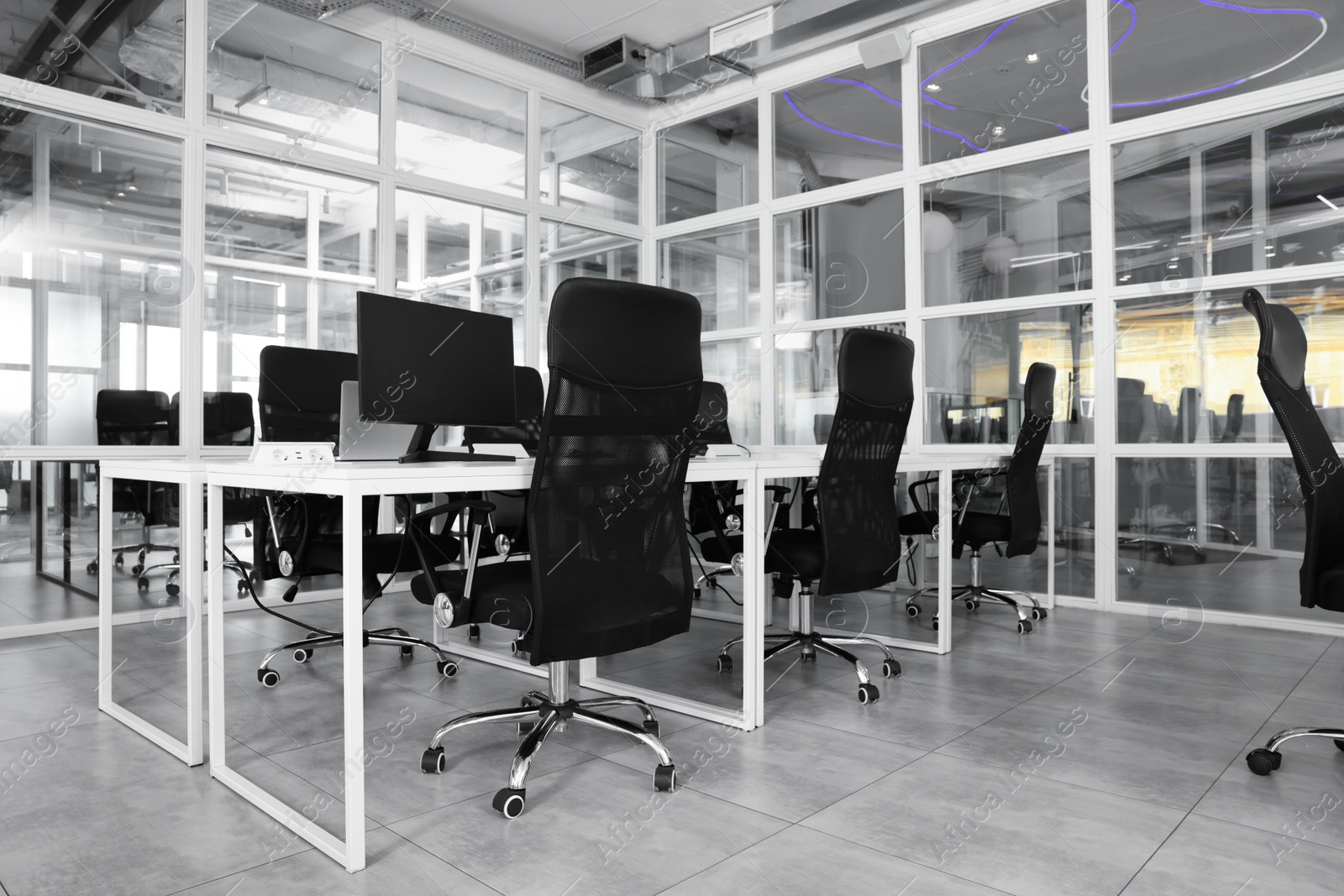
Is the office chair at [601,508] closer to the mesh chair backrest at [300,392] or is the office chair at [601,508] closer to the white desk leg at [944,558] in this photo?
the mesh chair backrest at [300,392]

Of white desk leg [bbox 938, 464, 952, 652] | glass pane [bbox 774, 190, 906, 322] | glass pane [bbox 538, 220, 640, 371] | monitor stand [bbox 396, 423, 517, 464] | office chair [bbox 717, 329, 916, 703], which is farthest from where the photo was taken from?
glass pane [bbox 538, 220, 640, 371]

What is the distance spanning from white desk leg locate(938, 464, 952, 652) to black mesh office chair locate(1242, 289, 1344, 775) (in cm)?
138

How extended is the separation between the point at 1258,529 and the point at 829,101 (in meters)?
3.80

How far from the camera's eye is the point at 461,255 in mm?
5773

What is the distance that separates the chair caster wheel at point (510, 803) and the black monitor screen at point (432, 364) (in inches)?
46.8

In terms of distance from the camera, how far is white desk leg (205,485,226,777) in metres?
2.14

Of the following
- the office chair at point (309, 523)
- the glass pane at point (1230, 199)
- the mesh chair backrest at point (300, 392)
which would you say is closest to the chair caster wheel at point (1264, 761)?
the office chair at point (309, 523)

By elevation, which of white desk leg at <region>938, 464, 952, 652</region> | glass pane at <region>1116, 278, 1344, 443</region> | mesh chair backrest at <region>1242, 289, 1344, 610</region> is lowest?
white desk leg at <region>938, 464, 952, 652</region>

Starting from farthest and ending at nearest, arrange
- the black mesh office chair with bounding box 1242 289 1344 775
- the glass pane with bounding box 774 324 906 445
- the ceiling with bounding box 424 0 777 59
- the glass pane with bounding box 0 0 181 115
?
1. the glass pane with bounding box 774 324 906 445
2. the ceiling with bounding box 424 0 777 59
3. the glass pane with bounding box 0 0 181 115
4. the black mesh office chair with bounding box 1242 289 1344 775

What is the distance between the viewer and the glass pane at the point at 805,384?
6.06m

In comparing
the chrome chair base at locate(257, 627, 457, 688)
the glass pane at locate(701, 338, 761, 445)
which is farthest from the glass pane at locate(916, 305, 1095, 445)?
the chrome chair base at locate(257, 627, 457, 688)

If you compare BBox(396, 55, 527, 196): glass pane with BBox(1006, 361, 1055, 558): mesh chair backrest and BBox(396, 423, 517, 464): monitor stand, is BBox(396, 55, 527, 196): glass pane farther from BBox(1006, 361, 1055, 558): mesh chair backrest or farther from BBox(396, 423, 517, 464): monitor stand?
BBox(1006, 361, 1055, 558): mesh chair backrest

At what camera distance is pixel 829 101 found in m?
6.03

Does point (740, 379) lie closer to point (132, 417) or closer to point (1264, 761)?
point (132, 417)
